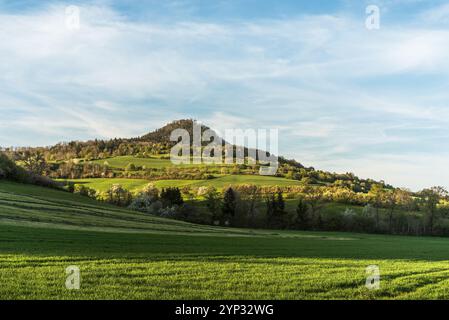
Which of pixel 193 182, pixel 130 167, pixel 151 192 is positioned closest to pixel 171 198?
pixel 151 192

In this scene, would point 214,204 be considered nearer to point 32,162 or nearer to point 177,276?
point 32,162

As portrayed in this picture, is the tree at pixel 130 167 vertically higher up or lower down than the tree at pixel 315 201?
higher up

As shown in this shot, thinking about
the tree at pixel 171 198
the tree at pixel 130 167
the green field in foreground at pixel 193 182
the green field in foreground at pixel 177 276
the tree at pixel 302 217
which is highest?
the tree at pixel 130 167

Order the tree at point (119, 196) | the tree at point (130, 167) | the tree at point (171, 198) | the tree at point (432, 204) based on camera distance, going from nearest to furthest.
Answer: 1. the tree at point (432, 204)
2. the tree at point (171, 198)
3. the tree at point (119, 196)
4. the tree at point (130, 167)

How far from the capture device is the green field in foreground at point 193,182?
157 m

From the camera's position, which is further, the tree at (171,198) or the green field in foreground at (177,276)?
the tree at (171,198)

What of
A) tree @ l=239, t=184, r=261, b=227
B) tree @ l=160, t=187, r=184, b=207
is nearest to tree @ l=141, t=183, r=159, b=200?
tree @ l=160, t=187, r=184, b=207

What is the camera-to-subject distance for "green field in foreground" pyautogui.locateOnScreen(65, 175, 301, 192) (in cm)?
15712

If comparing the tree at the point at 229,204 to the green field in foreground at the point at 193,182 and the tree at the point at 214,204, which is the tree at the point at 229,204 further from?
the green field in foreground at the point at 193,182

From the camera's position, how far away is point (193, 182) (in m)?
163

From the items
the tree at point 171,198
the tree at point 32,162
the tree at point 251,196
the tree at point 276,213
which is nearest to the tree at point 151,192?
the tree at point 171,198

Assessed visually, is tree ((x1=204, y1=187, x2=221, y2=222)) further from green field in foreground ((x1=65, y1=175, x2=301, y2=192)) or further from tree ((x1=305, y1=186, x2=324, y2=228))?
tree ((x1=305, y1=186, x2=324, y2=228))

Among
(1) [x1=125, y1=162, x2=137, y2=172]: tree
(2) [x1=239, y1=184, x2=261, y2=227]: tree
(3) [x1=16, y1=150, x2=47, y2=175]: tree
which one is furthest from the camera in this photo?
(1) [x1=125, y1=162, x2=137, y2=172]: tree

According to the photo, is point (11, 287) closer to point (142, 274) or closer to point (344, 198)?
point (142, 274)
